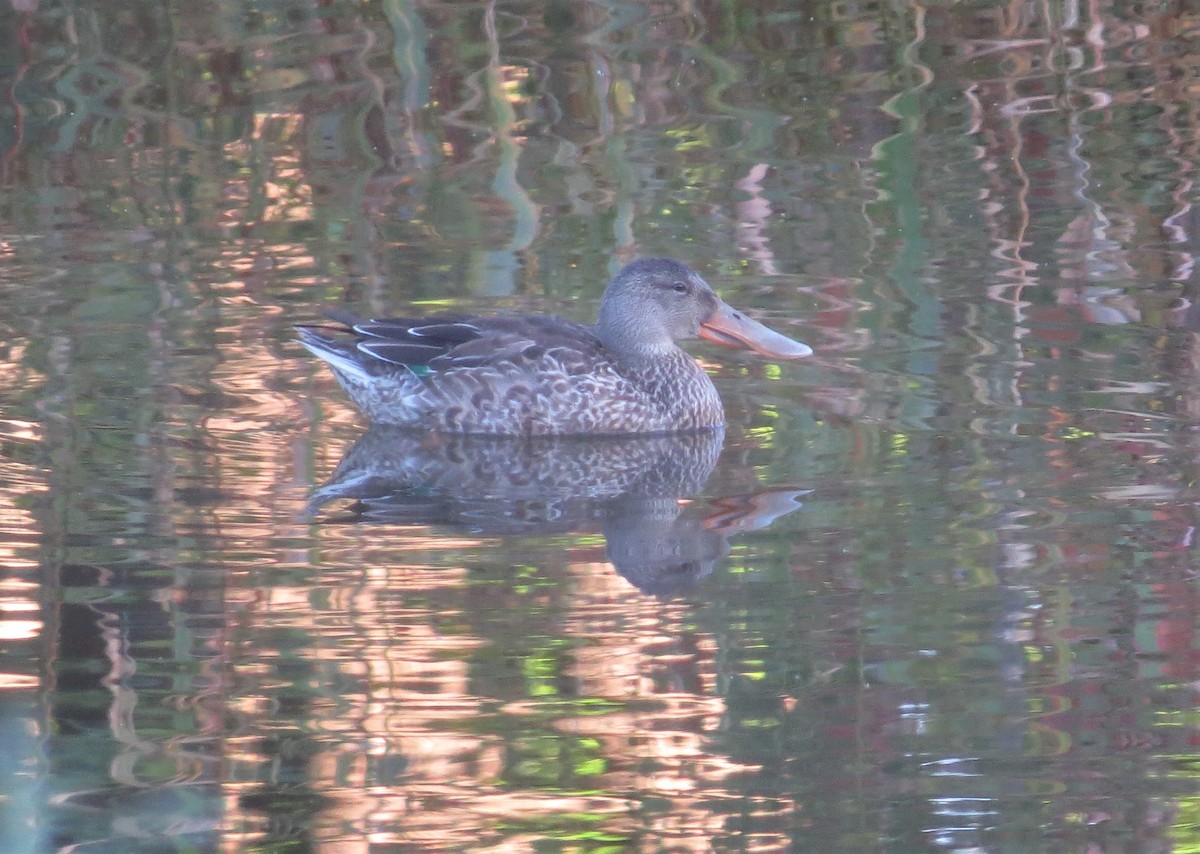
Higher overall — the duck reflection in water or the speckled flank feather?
the speckled flank feather

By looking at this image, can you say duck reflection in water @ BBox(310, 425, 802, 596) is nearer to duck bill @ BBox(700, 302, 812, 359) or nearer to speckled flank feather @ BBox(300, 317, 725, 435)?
speckled flank feather @ BBox(300, 317, 725, 435)

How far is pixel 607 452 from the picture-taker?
263 inches

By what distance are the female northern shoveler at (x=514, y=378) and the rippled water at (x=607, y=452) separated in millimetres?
125

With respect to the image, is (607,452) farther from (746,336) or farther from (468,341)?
(746,336)

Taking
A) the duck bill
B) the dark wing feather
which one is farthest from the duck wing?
the duck bill

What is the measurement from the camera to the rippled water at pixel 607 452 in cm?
398

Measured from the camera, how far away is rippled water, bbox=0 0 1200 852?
3977 mm

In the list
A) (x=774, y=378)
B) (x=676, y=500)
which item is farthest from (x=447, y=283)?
(x=676, y=500)

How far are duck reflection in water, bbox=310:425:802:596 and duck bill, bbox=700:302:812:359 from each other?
46 cm

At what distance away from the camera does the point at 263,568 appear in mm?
5164

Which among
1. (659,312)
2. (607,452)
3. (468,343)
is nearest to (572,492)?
(607,452)

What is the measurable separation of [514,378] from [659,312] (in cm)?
71

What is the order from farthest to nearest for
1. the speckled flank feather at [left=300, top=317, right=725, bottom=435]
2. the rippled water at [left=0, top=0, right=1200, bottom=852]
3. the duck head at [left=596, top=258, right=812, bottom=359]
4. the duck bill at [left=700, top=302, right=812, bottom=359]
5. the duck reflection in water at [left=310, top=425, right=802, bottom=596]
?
1. the duck head at [left=596, top=258, right=812, bottom=359]
2. the duck bill at [left=700, top=302, right=812, bottom=359]
3. the speckled flank feather at [left=300, top=317, right=725, bottom=435]
4. the duck reflection in water at [left=310, top=425, right=802, bottom=596]
5. the rippled water at [left=0, top=0, right=1200, bottom=852]

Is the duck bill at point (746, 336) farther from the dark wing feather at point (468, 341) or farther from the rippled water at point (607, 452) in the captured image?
the dark wing feather at point (468, 341)
